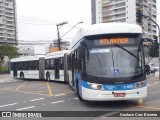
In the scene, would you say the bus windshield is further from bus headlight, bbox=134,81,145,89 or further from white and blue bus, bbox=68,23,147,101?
bus headlight, bbox=134,81,145,89

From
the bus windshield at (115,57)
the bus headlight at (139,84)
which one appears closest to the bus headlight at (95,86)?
the bus windshield at (115,57)

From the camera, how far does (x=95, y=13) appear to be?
154 meters

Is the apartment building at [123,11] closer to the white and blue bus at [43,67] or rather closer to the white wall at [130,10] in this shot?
the white wall at [130,10]

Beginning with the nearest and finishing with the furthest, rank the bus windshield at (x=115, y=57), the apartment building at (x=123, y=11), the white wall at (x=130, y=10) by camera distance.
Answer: the bus windshield at (x=115, y=57) → the white wall at (x=130, y=10) → the apartment building at (x=123, y=11)

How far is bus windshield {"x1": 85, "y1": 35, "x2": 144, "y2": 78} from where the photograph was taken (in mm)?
12297

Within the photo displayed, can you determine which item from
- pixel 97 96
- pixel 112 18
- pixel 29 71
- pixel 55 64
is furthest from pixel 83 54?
pixel 112 18

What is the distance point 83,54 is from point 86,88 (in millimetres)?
1312

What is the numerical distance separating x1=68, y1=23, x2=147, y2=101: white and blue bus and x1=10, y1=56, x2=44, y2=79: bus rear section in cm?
2262

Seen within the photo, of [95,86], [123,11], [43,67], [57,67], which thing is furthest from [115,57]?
[123,11]

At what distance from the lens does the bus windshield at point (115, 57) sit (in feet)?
40.3

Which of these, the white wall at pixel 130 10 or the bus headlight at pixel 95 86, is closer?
the bus headlight at pixel 95 86

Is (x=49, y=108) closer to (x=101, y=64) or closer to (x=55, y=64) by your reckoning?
(x=101, y=64)

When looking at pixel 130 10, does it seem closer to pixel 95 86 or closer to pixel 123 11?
pixel 123 11

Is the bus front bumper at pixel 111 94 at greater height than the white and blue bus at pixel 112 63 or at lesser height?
lesser
